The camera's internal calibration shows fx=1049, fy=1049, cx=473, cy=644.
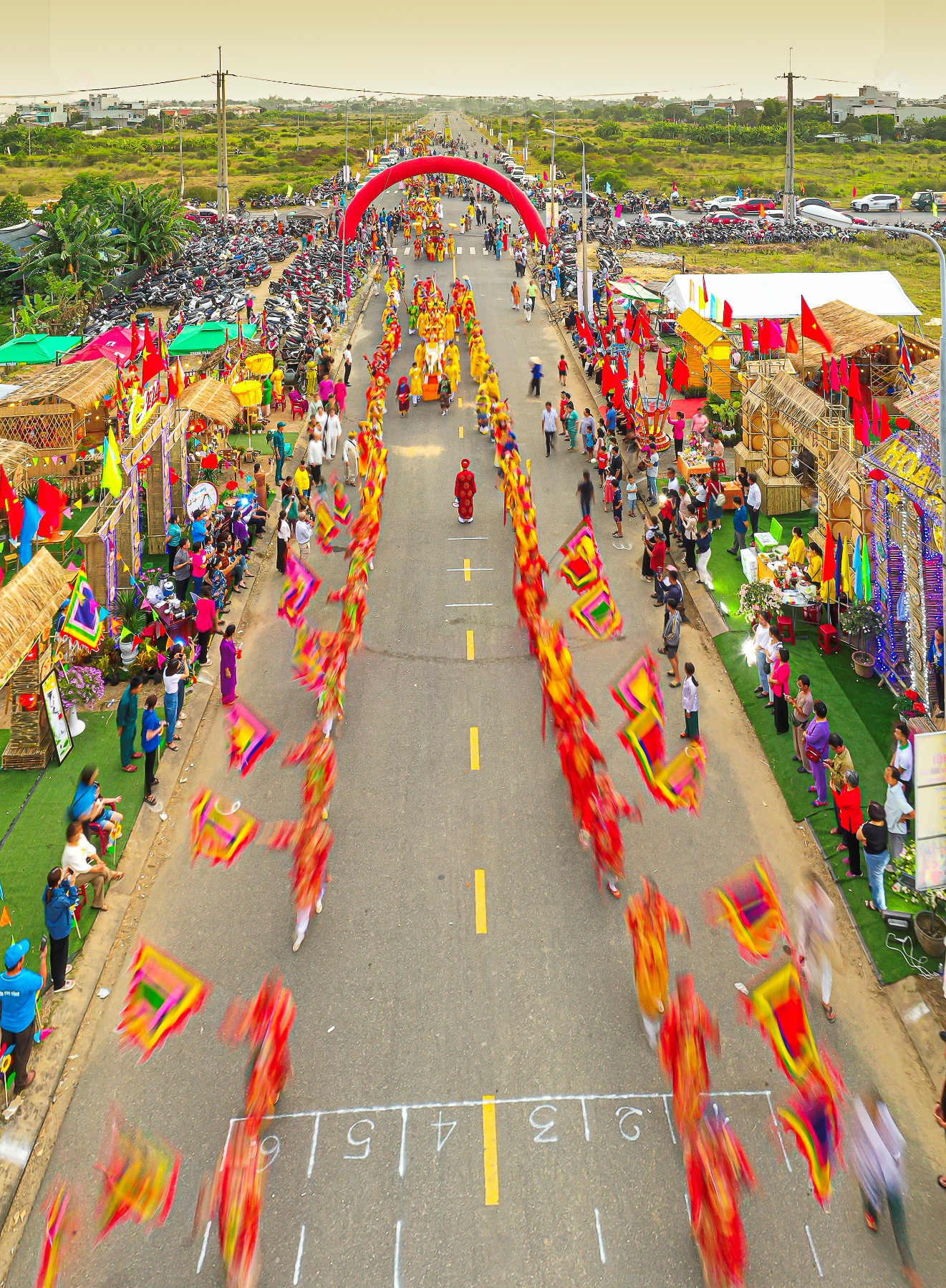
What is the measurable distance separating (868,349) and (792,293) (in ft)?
37.7

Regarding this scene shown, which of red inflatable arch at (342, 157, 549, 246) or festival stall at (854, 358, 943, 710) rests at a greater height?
red inflatable arch at (342, 157, 549, 246)

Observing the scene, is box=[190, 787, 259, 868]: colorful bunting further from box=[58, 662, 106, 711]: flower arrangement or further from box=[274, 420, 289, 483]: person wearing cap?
box=[274, 420, 289, 483]: person wearing cap

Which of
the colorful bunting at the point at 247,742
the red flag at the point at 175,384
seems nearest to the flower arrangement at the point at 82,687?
the colorful bunting at the point at 247,742

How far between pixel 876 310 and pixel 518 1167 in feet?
96.6

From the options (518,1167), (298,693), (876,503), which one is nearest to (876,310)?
(876,503)

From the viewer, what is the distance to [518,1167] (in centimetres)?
802

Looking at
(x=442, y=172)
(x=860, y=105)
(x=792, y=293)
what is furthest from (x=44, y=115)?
(x=792, y=293)

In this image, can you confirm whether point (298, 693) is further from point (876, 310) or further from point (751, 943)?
point (876, 310)

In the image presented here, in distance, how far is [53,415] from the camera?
24.6 m

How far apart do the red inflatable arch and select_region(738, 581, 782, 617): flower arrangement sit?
41.3 m

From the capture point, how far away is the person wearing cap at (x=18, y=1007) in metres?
8.57

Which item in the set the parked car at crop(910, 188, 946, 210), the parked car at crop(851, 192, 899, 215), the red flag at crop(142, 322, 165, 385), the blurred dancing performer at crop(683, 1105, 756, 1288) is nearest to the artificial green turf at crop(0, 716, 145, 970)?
the blurred dancing performer at crop(683, 1105, 756, 1288)

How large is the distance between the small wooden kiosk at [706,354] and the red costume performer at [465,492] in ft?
37.0

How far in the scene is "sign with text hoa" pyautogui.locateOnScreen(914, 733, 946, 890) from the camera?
9086mm
